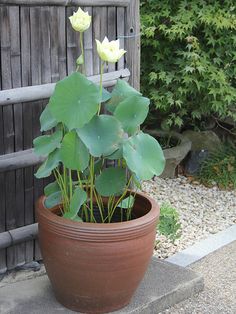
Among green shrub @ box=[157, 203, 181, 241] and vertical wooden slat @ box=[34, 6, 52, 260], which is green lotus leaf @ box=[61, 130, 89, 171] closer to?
vertical wooden slat @ box=[34, 6, 52, 260]

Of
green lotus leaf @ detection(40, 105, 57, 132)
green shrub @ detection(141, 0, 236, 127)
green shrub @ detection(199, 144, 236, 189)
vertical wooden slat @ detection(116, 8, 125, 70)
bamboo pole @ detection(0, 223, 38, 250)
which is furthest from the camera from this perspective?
green shrub @ detection(199, 144, 236, 189)

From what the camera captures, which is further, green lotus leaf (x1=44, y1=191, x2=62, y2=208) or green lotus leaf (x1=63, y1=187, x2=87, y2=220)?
green lotus leaf (x1=44, y1=191, x2=62, y2=208)

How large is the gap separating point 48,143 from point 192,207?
242cm

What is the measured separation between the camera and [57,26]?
10.8ft

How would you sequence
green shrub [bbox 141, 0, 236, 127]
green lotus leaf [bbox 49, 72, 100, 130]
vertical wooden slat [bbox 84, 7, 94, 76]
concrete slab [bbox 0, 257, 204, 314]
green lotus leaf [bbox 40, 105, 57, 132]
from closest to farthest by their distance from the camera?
green lotus leaf [bbox 49, 72, 100, 130] < green lotus leaf [bbox 40, 105, 57, 132] < concrete slab [bbox 0, 257, 204, 314] < vertical wooden slat [bbox 84, 7, 94, 76] < green shrub [bbox 141, 0, 236, 127]

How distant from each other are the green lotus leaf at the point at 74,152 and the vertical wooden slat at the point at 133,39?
44.3 inches

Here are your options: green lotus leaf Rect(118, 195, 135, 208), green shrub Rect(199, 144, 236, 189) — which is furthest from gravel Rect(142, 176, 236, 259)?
green lotus leaf Rect(118, 195, 135, 208)

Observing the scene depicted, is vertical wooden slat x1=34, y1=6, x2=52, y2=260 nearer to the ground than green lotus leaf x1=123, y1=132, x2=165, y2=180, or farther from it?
farther from it

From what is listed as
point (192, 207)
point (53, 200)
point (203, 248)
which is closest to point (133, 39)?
point (53, 200)

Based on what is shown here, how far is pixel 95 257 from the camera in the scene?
2.81 m

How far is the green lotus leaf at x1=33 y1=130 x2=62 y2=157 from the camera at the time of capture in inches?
112

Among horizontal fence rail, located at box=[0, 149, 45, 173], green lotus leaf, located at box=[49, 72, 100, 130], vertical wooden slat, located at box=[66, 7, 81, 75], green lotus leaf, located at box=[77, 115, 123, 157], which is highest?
vertical wooden slat, located at box=[66, 7, 81, 75]

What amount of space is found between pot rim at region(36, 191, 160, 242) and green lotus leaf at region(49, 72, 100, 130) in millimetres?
464

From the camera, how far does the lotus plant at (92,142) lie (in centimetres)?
270
